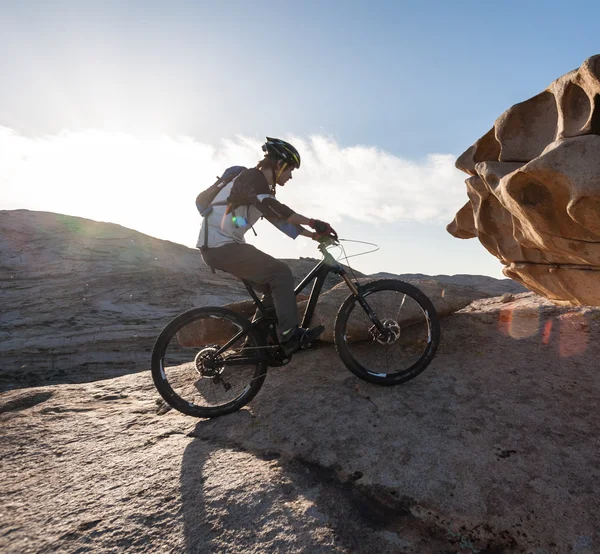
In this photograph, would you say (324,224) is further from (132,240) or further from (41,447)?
(132,240)

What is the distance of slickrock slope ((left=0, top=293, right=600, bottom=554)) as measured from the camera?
6.00ft

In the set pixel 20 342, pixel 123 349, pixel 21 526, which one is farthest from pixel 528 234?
pixel 20 342

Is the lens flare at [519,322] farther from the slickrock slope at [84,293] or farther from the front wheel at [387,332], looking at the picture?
the slickrock slope at [84,293]

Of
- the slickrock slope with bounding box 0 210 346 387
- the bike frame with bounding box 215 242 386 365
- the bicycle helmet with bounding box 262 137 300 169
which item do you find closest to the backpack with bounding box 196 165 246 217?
the bicycle helmet with bounding box 262 137 300 169

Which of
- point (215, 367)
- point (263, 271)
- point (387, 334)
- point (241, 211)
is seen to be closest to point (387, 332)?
point (387, 334)

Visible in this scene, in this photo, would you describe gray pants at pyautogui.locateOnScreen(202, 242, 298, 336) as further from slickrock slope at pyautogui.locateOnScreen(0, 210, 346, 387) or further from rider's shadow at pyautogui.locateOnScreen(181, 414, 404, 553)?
slickrock slope at pyautogui.locateOnScreen(0, 210, 346, 387)

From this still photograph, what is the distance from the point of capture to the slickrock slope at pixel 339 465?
183cm

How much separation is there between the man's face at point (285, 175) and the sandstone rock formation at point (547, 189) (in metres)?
2.38

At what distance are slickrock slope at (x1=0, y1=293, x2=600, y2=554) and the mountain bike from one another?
0.60 ft

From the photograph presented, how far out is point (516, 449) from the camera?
7.66 feet

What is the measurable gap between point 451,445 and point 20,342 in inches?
567

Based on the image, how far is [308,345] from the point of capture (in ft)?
11.3

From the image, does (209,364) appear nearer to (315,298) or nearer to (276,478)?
(315,298)

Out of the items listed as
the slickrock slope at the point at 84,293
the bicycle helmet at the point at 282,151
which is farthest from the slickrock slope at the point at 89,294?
the bicycle helmet at the point at 282,151
